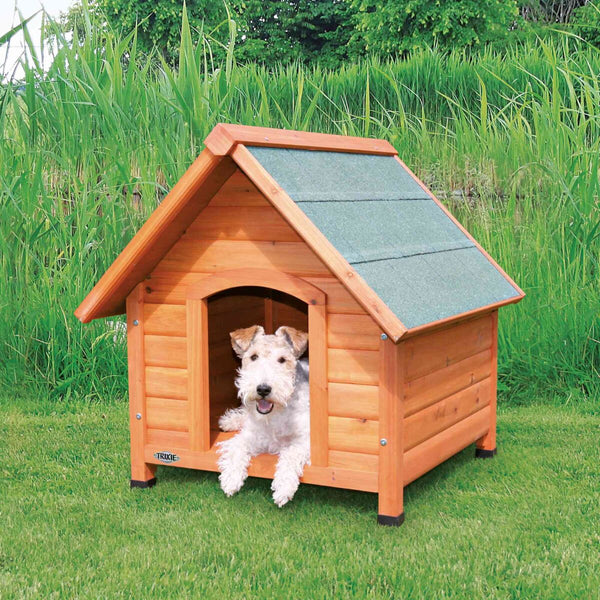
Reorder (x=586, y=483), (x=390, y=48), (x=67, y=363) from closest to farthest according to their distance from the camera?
(x=586, y=483) < (x=67, y=363) < (x=390, y=48)

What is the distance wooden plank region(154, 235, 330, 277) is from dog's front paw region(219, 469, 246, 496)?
104 cm

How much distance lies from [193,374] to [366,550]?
132cm

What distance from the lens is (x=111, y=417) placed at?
6.41 m

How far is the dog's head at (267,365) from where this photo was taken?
4.30 metres

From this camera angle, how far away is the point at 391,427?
407 centimetres

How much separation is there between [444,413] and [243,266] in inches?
52.9

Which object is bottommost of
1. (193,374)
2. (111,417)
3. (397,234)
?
Result: (111,417)

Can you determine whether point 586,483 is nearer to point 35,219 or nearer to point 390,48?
point 35,219

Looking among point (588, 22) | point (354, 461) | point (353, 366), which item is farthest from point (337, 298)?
point (588, 22)

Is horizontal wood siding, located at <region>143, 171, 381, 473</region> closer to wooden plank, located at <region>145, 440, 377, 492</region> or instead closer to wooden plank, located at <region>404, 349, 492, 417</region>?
wooden plank, located at <region>145, 440, 377, 492</region>

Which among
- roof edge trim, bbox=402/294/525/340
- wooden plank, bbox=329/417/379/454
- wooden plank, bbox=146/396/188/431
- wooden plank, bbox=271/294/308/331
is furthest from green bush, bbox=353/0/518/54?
wooden plank, bbox=329/417/379/454

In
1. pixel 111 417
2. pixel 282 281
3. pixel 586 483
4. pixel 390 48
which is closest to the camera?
pixel 282 281

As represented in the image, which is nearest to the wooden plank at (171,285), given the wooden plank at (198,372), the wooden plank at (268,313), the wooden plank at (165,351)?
the wooden plank at (198,372)

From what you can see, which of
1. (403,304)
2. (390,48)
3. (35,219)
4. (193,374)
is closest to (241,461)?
(193,374)
